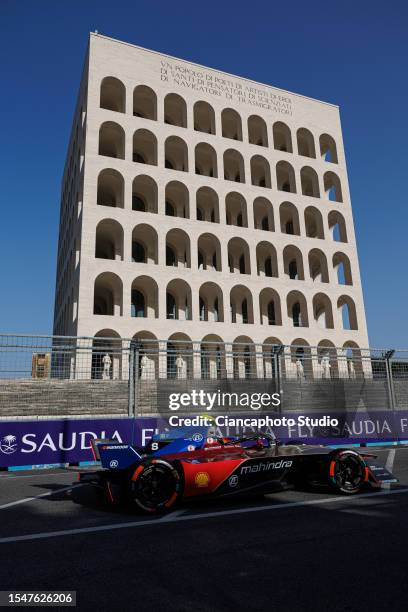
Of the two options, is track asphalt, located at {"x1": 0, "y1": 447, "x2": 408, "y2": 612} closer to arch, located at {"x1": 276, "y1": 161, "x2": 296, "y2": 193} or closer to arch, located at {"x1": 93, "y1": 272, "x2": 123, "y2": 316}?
arch, located at {"x1": 93, "y1": 272, "x2": 123, "y2": 316}

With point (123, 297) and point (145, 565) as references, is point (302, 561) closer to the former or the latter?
point (145, 565)

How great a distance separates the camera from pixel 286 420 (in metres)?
12.8

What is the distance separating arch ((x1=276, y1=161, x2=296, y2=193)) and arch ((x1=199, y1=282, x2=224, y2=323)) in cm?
1097

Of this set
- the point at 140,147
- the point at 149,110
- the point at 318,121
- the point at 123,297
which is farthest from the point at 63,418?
the point at 318,121

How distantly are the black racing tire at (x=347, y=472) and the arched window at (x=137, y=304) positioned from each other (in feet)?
88.7

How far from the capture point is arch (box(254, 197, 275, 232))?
1335 inches

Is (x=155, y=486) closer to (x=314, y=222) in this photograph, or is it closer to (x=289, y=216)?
(x=289, y=216)

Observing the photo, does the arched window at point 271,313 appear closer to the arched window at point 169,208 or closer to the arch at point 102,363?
the arched window at point 169,208

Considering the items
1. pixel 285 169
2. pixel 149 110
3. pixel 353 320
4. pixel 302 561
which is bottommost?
pixel 302 561

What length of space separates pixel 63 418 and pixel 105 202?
90.7ft

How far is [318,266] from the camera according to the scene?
123 feet

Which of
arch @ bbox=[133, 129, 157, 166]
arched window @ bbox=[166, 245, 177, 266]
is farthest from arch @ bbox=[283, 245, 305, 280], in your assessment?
arch @ bbox=[133, 129, 157, 166]

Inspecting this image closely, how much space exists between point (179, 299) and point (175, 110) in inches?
612

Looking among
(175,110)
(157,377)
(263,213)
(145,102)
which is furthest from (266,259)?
(157,377)
